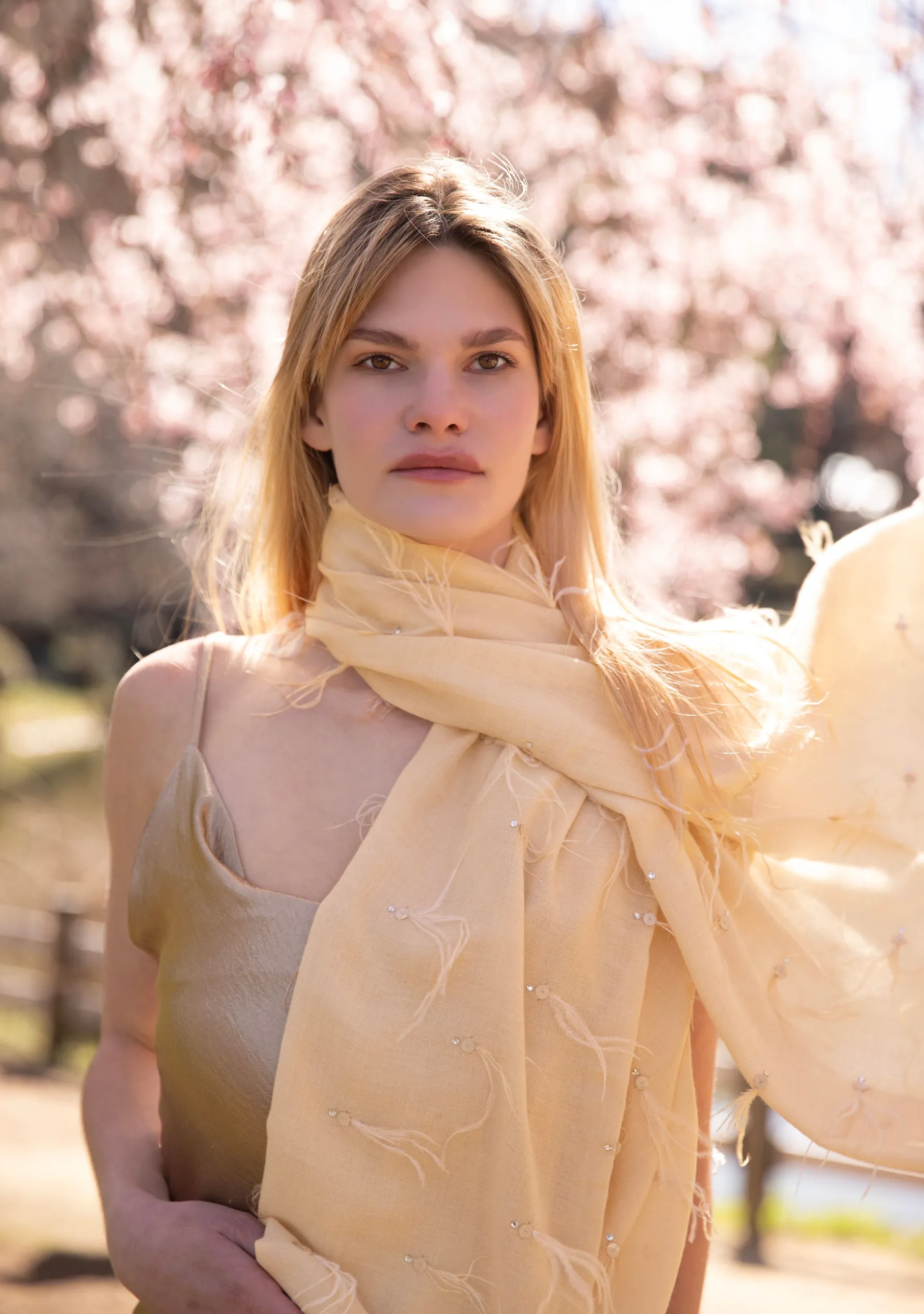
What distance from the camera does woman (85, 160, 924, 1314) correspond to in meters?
1.63

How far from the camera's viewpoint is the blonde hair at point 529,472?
71.0 inches

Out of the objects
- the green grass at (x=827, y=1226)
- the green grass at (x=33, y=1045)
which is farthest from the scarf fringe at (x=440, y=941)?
the green grass at (x=33, y=1045)

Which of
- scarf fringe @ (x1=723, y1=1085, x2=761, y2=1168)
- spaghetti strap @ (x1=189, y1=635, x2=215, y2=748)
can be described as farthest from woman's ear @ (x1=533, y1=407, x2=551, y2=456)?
scarf fringe @ (x1=723, y1=1085, x2=761, y2=1168)

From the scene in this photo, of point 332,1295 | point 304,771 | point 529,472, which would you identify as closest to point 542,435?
point 529,472

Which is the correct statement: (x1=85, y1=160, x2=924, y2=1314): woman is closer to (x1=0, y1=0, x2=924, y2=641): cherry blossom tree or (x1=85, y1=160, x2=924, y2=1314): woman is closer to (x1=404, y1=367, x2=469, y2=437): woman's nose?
(x1=404, y1=367, x2=469, y2=437): woman's nose

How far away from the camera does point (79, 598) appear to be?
1695 centimetres

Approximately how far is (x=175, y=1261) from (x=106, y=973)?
53 centimetres

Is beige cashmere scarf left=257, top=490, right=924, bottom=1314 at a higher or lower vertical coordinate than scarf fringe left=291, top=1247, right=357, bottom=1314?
higher

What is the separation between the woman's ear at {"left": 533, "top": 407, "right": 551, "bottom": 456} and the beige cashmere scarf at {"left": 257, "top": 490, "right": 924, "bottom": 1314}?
0.26m

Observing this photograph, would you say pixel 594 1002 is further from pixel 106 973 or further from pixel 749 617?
pixel 106 973

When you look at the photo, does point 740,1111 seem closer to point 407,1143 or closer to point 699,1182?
point 699,1182

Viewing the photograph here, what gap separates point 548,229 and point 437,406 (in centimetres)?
304

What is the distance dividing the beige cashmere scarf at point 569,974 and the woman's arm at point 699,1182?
10cm

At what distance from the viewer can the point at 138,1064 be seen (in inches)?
79.5
